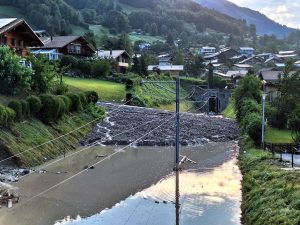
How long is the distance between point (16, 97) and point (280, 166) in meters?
23.5

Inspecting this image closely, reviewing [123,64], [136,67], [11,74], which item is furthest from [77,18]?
[11,74]

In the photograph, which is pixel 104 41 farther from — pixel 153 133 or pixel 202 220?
pixel 202 220

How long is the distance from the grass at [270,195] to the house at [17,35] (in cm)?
2927

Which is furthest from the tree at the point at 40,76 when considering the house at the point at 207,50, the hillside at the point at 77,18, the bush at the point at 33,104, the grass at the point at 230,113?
the house at the point at 207,50

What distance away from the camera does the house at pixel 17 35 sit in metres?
46.2

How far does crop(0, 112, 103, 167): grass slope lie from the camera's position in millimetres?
31500

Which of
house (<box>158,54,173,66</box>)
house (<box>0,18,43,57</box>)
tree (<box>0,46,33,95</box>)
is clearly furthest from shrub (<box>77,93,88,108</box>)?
house (<box>158,54,173,66</box>)

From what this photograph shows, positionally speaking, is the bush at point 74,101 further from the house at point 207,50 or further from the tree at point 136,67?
the house at point 207,50

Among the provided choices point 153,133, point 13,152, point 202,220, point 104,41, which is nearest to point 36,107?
point 13,152

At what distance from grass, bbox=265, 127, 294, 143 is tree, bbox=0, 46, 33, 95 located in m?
20.8

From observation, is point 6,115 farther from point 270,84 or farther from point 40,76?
point 270,84

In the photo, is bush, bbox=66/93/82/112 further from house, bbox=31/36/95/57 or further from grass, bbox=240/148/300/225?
house, bbox=31/36/95/57

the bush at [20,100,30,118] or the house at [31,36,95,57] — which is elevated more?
the house at [31,36,95,57]

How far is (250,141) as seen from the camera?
3684 cm
